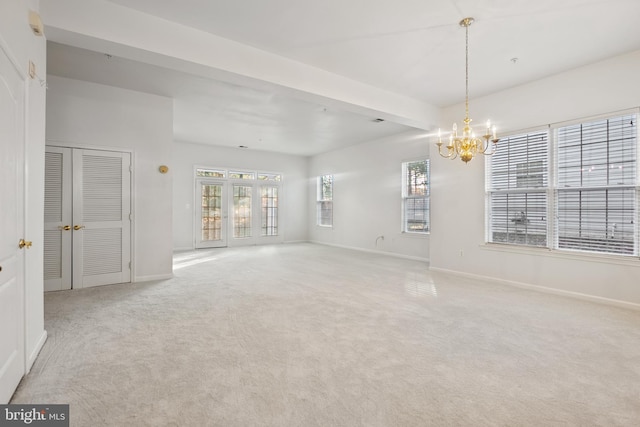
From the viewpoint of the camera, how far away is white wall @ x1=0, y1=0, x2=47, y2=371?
6.76 feet

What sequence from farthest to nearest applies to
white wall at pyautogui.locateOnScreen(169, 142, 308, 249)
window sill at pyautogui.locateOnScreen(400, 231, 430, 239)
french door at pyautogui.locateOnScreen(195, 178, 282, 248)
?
1. french door at pyautogui.locateOnScreen(195, 178, 282, 248)
2. white wall at pyautogui.locateOnScreen(169, 142, 308, 249)
3. window sill at pyautogui.locateOnScreen(400, 231, 430, 239)

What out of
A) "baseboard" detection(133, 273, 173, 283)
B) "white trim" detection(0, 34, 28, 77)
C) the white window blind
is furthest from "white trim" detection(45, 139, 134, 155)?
the white window blind

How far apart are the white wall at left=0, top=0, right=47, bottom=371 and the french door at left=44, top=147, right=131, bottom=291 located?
1.99 metres

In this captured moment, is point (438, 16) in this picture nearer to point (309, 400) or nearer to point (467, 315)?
point (467, 315)

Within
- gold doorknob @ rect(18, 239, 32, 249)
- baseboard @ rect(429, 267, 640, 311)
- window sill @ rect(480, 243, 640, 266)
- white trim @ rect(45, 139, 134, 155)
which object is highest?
white trim @ rect(45, 139, 134, 155)

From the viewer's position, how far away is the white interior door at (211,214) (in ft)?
28.1

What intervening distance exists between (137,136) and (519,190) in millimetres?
5795

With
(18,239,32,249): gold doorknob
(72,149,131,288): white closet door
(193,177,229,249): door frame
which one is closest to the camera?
(18,239,32,249): gold doorknob

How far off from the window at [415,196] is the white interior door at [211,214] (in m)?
5.05

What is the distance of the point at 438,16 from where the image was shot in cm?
293

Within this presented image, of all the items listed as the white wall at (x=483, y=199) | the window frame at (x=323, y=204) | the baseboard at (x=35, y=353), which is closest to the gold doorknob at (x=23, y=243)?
the baseboard at (x=35, y=353)

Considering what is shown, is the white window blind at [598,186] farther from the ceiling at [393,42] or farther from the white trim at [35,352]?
the white trim at [35,352]

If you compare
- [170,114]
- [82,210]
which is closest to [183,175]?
[170,114]

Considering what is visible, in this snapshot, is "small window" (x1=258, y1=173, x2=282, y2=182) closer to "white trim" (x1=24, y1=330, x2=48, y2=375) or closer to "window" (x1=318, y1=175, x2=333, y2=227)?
"window" (x1=318, y1=175, x2=333, y2=227)
